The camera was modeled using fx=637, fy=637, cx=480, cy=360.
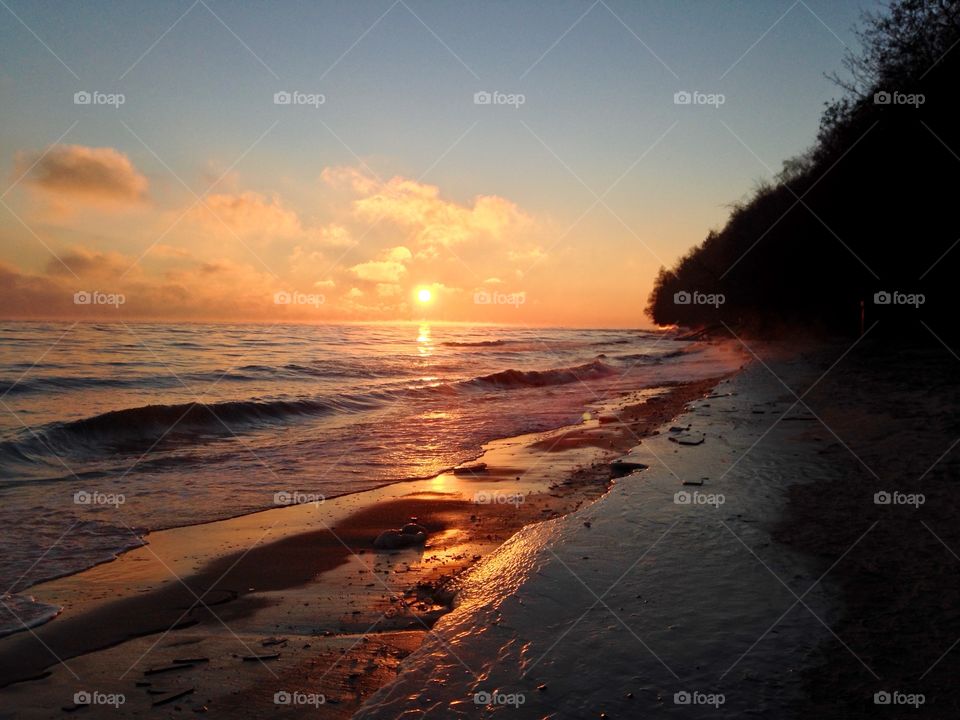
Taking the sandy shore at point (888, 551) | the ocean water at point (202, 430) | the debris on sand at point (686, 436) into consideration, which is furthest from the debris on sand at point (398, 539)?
the debris on sand at point (686, 436)

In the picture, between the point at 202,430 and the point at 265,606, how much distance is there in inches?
483

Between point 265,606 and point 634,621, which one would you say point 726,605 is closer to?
point 634,621

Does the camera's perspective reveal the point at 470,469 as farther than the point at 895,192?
No

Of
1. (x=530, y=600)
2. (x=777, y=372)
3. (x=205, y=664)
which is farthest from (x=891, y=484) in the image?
(x=777, y=372)

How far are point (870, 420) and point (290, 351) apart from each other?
3616cm

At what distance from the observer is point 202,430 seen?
53.4ft

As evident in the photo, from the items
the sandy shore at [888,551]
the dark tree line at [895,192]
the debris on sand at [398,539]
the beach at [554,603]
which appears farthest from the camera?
the dark tree line at [895,192]

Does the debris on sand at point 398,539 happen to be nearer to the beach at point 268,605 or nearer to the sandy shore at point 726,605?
the beach at point 268,605

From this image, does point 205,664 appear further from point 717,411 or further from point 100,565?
point 717,411

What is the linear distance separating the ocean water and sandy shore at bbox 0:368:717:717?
634mm

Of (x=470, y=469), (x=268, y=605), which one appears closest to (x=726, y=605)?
(x=268, y=605)

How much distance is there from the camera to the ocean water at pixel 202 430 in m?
8.01

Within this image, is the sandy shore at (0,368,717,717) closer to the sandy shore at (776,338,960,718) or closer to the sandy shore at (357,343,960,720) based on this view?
the sandy shore at (357,343,960,720)

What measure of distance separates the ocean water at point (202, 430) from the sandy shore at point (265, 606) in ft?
2.08
